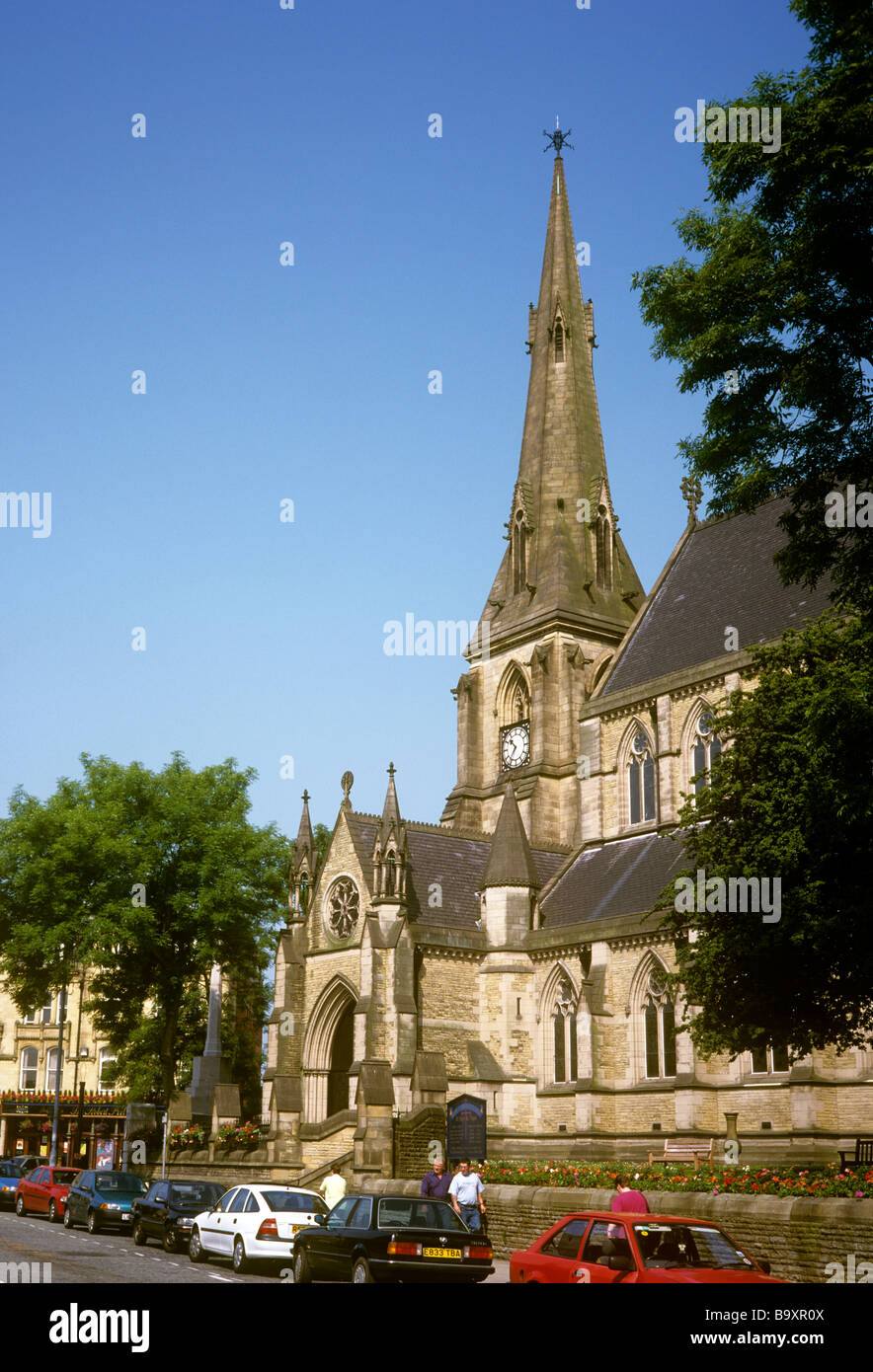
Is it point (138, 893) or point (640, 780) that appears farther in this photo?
point (138, 893)

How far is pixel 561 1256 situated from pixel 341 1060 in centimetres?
3091

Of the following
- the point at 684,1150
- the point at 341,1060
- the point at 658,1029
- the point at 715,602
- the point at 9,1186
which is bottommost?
the point at 9,1186

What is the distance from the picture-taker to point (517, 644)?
52344 millimetres

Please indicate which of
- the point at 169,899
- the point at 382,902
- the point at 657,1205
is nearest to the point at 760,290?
the point at 657,1205

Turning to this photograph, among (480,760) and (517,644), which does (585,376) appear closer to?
(517,644)

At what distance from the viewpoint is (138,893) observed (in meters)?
46.6

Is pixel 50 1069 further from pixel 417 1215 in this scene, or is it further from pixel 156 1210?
pixel 417 1215

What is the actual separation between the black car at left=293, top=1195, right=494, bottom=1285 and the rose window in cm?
2576

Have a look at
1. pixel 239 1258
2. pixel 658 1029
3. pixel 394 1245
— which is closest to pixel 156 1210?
pixel 239 1258

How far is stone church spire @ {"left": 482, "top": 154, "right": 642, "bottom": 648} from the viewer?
52.3 meters

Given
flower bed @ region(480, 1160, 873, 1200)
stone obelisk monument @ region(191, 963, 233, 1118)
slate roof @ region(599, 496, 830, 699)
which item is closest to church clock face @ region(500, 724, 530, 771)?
slate roof @ region(599, 496, 830, 699)

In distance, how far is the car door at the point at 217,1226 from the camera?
69.9ft

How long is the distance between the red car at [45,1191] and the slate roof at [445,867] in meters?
12.5

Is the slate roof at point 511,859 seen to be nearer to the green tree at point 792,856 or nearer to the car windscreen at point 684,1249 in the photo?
the green tree at point 792,856
